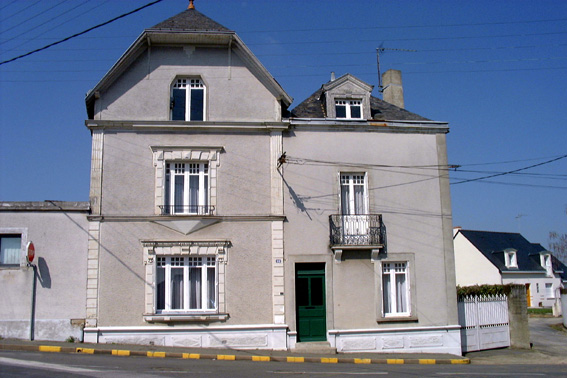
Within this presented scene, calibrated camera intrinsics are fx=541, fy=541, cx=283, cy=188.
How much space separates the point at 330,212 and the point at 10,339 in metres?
10.5

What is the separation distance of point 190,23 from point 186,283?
8.67 metres

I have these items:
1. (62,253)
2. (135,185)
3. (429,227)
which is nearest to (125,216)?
(135,185)

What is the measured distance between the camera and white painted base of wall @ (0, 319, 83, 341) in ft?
52.9

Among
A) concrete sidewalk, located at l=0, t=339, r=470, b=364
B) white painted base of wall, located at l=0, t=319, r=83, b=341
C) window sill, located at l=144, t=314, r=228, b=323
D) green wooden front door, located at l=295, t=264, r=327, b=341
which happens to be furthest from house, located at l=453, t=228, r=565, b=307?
white painted base of wall, located at l=0, t=319, r=83, b=341

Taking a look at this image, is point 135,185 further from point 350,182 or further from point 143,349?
point 350,182

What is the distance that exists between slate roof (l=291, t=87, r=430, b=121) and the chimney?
2291 millimetres

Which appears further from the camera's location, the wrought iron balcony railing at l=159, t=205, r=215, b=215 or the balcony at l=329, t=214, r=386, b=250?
the balcony at l=329, t=214, r=386, b=250

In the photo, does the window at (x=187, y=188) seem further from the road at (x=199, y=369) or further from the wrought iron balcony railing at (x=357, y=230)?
the road at (x=199, y=369)

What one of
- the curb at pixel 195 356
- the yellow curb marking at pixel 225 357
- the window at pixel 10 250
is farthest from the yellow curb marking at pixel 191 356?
the window at pixel 10 250

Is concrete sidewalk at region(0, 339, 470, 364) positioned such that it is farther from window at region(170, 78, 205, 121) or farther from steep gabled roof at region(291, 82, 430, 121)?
steep gabled roof at region(291, 82, 430, 121)

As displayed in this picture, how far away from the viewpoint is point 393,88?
22.8 meters

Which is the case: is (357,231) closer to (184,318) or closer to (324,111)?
(324,111)

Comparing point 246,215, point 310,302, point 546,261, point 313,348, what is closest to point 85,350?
point 246,215

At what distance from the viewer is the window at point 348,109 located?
19297 millimetres
